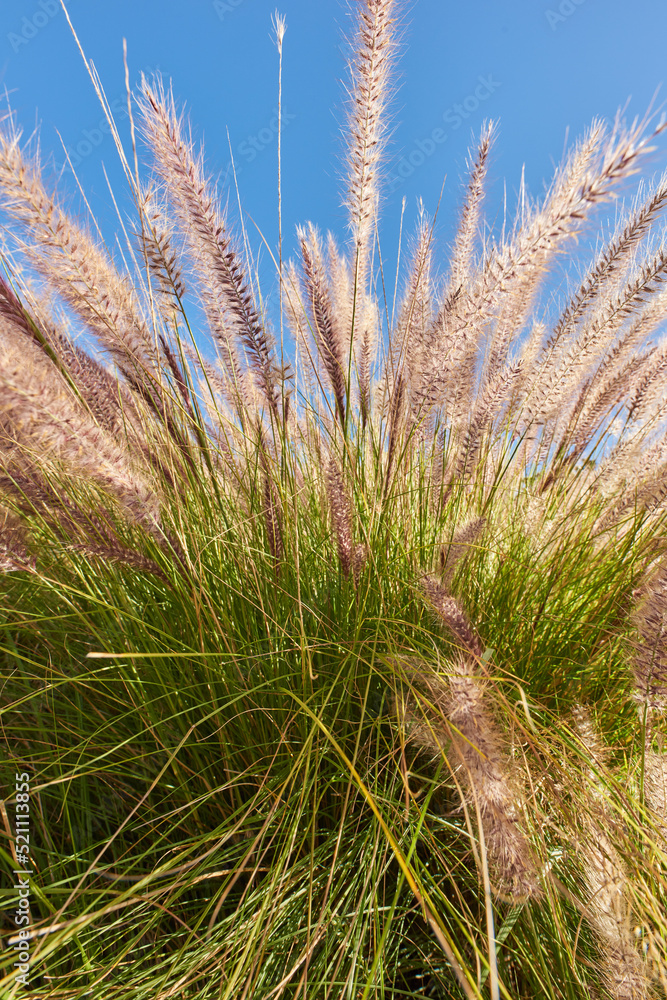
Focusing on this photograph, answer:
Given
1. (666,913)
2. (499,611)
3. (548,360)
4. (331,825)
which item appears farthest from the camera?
(548,360)

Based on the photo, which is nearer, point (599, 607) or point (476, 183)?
point (599, 607)

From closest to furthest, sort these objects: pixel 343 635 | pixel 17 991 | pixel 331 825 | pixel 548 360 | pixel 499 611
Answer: pixel 17 991 < pixel 331 825 < pixel 343 635 < pixel 499 611 < pixel 548 360

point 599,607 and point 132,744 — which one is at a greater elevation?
point 599,607

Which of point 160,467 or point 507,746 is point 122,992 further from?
point 160,467

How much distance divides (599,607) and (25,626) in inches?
61.2

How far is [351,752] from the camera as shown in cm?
122

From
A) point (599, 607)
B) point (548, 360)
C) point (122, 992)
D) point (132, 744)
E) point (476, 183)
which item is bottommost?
point (122, 992)

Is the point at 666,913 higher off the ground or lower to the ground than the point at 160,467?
lower

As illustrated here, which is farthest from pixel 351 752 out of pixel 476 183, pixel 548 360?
pixel 476 183

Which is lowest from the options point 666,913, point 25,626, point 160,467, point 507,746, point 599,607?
point 666,913

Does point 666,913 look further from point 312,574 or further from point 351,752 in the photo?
point 312,574

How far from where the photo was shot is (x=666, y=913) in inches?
38.9

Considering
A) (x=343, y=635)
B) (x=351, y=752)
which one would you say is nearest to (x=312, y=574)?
(x=343, y=635)

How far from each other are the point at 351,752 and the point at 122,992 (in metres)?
0.57
